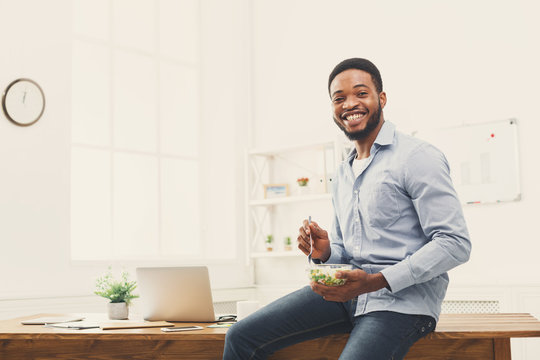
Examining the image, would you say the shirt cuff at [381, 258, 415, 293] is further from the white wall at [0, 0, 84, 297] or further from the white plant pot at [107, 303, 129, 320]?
the white wall at [0, 0, 84, 297]

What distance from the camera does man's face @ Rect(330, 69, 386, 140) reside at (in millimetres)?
1988

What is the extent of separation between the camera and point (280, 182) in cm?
487

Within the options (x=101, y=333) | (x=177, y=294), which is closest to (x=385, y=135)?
(x=177, y=294)

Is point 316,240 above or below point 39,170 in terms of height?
below

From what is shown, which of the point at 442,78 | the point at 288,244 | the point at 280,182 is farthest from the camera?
the point at 280,182

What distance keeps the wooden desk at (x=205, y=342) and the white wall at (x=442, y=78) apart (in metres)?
1.53

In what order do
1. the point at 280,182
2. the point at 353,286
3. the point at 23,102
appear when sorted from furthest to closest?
the point at 280,182, the point at 23,102, the point at 353,286

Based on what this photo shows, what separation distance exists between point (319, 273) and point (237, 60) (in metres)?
3.57

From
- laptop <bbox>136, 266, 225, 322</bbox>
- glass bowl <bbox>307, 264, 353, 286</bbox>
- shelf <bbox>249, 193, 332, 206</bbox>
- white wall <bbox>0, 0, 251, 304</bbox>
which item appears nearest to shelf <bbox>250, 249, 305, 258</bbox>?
shelf <bbox>249, 193, 332, 206</bbox>

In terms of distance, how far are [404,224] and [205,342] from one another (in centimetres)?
80

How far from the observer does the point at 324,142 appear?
435 cm

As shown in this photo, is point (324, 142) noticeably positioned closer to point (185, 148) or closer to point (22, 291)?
point (185, 148)

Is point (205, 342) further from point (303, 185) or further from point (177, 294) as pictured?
point (303, 185)

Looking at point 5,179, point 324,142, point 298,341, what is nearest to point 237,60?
point 324,142
